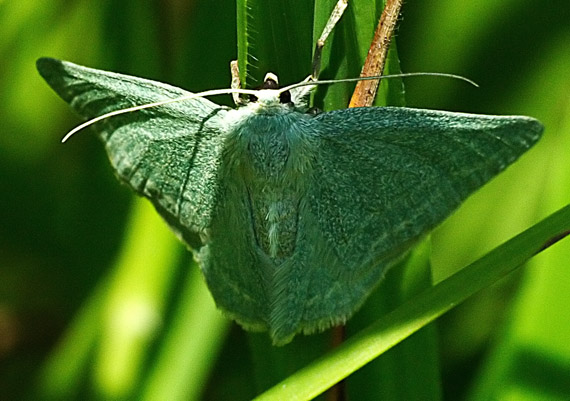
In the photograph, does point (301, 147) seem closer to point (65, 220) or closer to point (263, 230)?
point (263, 230)

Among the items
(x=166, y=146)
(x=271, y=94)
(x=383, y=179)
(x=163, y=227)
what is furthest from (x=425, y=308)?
(x=163, y=227)

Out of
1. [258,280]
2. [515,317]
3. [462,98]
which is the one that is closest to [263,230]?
[258,280]

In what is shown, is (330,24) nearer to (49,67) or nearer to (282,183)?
(282,183)

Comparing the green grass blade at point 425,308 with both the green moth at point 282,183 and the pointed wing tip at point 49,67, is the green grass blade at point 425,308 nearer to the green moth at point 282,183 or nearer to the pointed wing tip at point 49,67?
the green moth at point 282,183

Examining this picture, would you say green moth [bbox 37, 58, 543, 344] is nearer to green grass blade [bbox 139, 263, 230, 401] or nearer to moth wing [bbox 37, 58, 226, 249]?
moth wing [bbox 37, 58, 226, 249]

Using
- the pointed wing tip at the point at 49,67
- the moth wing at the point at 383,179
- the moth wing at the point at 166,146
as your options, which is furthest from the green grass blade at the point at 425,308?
the pointed wing tip at the point at 49,67
